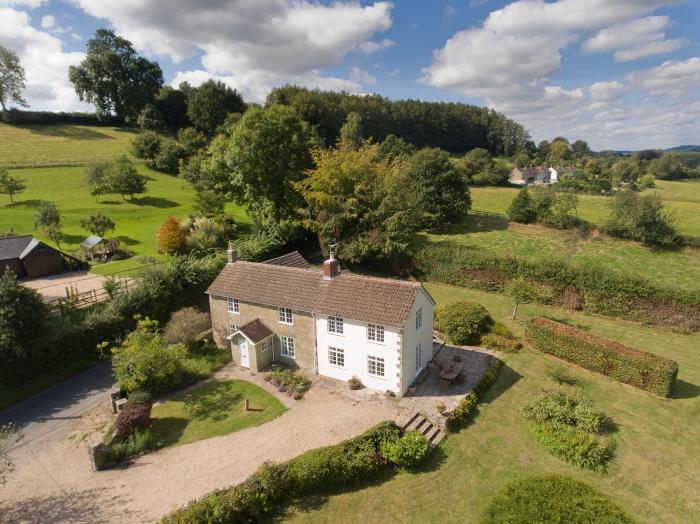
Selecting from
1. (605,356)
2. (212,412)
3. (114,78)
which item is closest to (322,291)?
(212,412)

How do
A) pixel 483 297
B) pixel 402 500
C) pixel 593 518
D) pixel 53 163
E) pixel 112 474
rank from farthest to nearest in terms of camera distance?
pixel 53 163
pixel 483 297
pixel 112 474
pixel 402 500
pixel 593 518

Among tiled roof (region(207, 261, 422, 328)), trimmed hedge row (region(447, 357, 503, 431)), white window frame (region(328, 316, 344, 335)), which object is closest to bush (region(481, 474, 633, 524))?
trimmed hedge row (region(447, 357, 503, 431))

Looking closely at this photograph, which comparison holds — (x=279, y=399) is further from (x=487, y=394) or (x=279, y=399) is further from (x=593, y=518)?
(x=593, y=518)

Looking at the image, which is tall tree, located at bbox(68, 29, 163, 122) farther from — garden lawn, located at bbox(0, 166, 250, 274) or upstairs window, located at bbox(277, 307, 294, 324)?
upstairs window, located at bbox(277, 307, 294, 324)

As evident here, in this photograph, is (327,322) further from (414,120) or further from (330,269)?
(414,120)

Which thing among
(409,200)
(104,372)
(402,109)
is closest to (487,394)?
(104,372)

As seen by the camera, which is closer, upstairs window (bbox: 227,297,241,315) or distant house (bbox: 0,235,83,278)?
upstairs window (bbox: 227,297,241,315)

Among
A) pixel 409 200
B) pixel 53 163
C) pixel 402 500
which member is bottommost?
pixel 402 500
